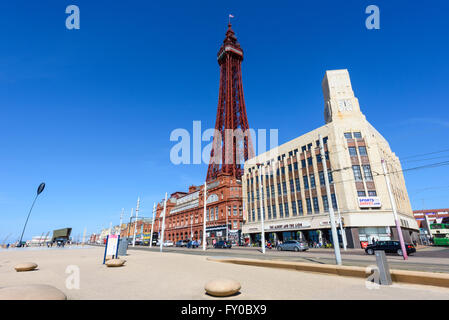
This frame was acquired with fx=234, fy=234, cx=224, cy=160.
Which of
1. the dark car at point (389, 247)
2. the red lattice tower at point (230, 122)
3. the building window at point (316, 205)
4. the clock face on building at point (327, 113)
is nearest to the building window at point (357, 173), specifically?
the building window at point (316, 205)

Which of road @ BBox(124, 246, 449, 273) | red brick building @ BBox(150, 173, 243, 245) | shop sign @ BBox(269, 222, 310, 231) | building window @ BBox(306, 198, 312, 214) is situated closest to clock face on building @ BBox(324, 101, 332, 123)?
building window @ BBox(306, 198, 312, 214)

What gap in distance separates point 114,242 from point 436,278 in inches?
750

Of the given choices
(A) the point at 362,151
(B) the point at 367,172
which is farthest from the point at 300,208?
(A) the point at 362,151

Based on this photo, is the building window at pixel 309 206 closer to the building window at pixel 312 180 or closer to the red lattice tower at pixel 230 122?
the building window at pixel 312 180

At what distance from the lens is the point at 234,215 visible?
6247 cm

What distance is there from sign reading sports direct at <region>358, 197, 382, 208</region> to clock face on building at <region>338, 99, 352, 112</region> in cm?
1709

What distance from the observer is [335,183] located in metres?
38.3

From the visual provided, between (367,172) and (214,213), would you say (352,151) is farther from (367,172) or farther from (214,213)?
(214,213)

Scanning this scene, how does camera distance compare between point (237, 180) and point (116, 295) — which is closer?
point (116, 295)

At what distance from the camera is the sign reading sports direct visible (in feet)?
116

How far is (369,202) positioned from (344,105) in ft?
61.2

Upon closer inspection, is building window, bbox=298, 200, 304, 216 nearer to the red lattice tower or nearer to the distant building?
the distant building
